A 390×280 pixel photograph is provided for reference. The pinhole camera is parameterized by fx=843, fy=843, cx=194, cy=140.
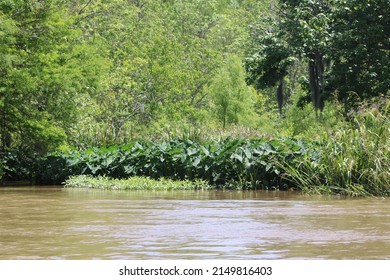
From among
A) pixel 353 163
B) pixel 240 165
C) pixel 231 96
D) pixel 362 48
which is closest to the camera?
pixel 353 163

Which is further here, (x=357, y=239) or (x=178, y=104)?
(x=178, y=104)

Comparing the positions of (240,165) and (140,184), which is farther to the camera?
(140,184)

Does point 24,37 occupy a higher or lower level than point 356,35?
lower

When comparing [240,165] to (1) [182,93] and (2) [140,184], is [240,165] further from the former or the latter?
(1) [182,93]

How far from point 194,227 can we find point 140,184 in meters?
8.61

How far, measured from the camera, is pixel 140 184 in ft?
65.3

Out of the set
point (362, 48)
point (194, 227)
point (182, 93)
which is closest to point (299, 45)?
point (362, 48)

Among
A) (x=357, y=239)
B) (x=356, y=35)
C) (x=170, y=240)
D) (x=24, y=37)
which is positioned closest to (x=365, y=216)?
(x=357, y=239)

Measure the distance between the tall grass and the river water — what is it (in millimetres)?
702

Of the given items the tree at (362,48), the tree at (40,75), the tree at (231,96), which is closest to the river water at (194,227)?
the tree at (40,75)

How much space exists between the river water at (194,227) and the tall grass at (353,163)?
2.30 ft

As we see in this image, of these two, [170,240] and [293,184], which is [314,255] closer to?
[170,240]

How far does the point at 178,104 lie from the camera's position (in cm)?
3666

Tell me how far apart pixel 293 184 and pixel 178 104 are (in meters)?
18.0
